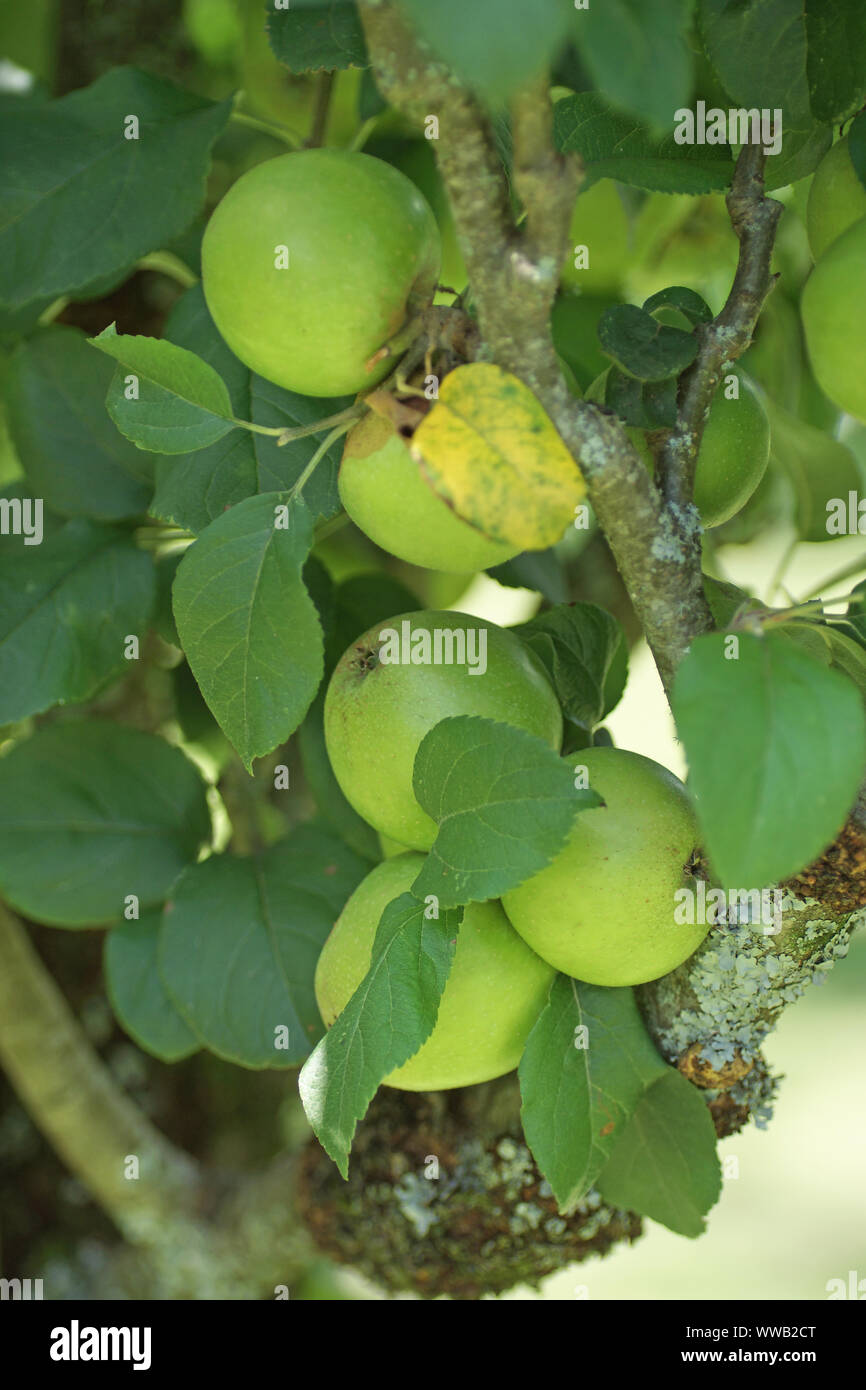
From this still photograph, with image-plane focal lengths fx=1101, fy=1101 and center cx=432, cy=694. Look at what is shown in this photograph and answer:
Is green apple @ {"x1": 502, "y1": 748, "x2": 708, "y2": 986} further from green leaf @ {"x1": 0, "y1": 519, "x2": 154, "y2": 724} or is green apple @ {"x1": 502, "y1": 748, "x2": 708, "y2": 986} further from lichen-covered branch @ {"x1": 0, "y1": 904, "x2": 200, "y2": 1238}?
lichen-covered branch @ {"x1": 0, "y1": 904, "x2": 200, "y2": 1238}

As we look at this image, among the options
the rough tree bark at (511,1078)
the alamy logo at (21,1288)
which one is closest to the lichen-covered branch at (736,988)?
the rough tree bark at (511,1078)

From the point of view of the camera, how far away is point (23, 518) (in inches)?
24.5

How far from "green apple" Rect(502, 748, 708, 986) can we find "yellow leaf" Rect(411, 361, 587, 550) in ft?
0.37

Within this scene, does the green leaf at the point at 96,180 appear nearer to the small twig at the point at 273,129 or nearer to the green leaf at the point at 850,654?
the small twig at the point at 273,129

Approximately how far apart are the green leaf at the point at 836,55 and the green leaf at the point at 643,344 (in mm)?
98

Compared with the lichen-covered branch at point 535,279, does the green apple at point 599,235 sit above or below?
above

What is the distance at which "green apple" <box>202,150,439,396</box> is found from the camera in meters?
0.36

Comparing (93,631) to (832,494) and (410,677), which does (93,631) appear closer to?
(410,677)

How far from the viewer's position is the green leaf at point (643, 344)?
377 millimetres

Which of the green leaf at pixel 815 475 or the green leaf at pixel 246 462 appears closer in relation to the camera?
the green leaf at pixel 246 462

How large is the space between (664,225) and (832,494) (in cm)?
37

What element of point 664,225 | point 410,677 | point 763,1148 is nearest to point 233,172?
point 664,225

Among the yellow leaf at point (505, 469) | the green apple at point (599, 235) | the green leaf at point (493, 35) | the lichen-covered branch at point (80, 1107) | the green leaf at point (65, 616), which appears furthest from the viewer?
the lichen-covered branch at point (80, 1107)

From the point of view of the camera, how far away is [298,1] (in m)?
0.44
